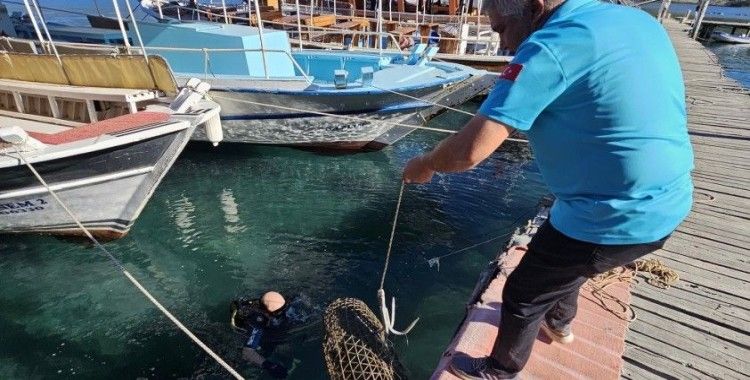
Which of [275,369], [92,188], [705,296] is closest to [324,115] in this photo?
[92,188]

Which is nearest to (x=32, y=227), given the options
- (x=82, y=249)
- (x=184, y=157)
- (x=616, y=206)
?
(x=82, y=249)

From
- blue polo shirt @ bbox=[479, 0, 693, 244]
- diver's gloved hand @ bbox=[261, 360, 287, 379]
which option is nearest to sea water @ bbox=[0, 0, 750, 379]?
diver's gloved hand @ bbox=[261, 360, 287, 379]

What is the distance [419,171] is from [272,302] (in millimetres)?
2779

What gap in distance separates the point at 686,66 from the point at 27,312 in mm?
15827

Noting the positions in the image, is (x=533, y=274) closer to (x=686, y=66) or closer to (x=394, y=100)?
(x=394, y=100)

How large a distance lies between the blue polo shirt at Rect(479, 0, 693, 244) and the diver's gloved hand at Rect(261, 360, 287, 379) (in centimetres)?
306

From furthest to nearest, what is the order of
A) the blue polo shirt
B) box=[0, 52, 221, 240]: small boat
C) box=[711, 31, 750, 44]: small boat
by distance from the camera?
1. box=[711, 31, 750, 44]: small boat
2. box=[0, 52, 221, 240]: small boat
3. the blue polo shirt

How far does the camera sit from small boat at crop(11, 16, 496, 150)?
7.40 meters

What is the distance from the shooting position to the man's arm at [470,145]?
1.42 meters

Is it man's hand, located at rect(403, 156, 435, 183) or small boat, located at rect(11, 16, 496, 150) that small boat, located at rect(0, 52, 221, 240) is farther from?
man's hand, located at rect(403, 156, 435, 183)

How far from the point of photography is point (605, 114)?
1.37 meters

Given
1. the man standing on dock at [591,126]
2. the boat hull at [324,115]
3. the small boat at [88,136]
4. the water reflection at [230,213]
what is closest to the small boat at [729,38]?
the boat hull at [324,115]

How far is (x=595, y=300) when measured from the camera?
3047mm

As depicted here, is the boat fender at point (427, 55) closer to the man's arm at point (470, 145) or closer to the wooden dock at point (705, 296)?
the wooden dock at point (705, 296)
